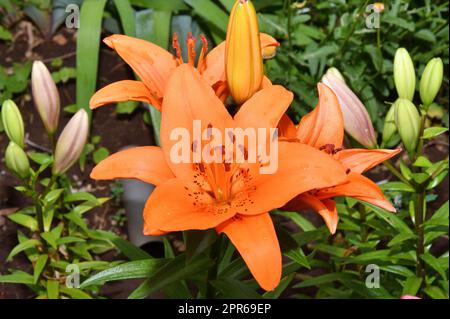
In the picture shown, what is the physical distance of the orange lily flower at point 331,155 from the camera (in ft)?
3.30

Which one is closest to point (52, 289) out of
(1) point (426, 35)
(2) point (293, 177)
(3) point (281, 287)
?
(3) point (281, 287)

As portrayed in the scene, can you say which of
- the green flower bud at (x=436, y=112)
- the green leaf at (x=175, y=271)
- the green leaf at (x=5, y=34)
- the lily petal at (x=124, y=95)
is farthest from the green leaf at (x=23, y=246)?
the green flower bud at (x=436, y=112)

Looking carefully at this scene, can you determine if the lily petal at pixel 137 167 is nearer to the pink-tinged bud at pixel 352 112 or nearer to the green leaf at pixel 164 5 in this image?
the pink-tinged bud at pixel 352 112

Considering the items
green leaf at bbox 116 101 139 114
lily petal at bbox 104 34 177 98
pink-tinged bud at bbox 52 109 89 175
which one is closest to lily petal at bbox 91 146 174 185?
lily petal at bbox 104 34 177 98

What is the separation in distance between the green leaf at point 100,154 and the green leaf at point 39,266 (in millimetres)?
574

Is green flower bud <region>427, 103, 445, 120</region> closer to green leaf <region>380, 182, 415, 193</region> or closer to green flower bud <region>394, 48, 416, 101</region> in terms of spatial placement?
green leaf <region>380, 182, 415, 193</region>

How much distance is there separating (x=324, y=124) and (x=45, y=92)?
23.0 inches

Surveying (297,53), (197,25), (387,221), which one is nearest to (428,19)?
(297,53)

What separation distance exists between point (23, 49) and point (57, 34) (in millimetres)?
124

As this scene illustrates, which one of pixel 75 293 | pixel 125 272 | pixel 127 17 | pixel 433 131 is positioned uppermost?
pixel 127 17

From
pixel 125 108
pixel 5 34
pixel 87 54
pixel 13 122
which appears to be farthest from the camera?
pixel 5 34

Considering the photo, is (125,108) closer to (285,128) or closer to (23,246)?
(23,246)

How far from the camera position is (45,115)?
1.42 m

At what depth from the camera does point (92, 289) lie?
1.63m
